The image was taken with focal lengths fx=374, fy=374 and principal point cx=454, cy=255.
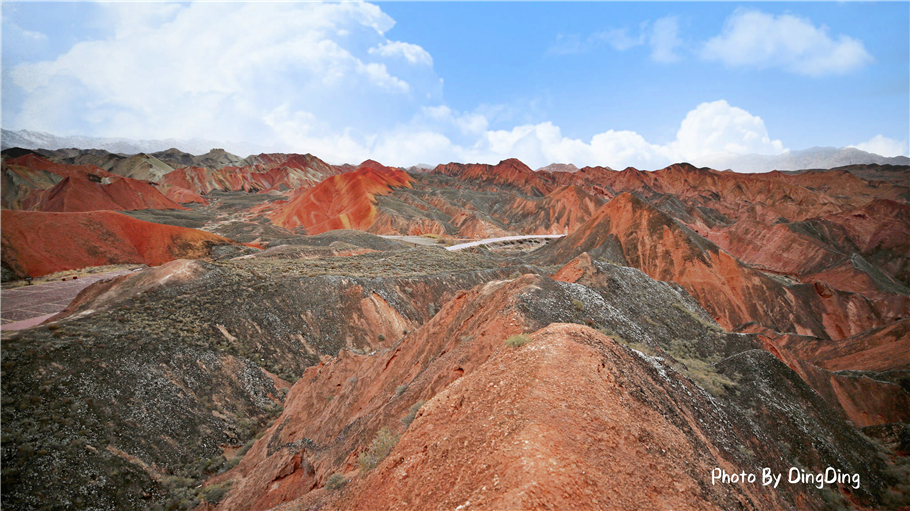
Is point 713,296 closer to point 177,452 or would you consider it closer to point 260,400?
point 260,400

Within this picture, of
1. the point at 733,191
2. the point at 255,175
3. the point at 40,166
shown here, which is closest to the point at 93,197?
the point at 40,166

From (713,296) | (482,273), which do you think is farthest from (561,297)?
Answer: (713,296)

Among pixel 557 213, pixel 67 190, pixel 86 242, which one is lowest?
pixel 86 242

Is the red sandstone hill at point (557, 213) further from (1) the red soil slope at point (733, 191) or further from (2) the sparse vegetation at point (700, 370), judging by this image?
(2) the sparse vegetation at point (700, 370)

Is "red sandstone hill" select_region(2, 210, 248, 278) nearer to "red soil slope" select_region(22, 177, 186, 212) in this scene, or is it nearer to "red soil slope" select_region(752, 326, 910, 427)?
"red soil slope" select_region(22, 177, 186, 212)

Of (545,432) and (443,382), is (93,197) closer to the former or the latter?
(443,382)

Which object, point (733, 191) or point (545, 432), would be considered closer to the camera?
point (545, 432)
